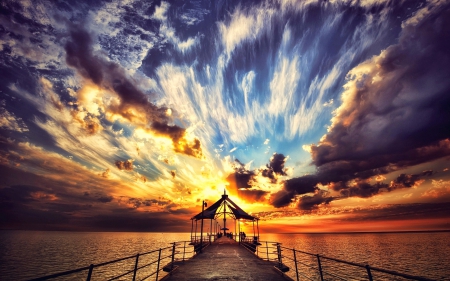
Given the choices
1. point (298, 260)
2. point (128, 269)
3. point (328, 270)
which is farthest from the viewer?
point (298, 260)

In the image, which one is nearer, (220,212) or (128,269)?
(220,212)

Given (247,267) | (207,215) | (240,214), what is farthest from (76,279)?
(247,267)

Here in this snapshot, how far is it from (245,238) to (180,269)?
78.4ft

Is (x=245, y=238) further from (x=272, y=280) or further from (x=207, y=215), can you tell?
(x=272, y=280)

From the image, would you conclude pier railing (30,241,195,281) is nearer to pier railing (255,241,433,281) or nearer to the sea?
the sea

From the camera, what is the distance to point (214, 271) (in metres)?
9.84

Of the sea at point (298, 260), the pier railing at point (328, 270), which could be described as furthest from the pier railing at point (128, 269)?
the pier railing at point (328, 270)

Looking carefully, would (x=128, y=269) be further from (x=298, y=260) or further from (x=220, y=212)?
(x=298, y=260)

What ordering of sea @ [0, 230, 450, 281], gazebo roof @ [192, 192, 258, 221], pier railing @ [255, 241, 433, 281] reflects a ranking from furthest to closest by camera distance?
sea @ [0, 230, 450, 281]
gazebo roof @ [192, 192, 258, 221]
pier railing @ [255, 241, 433, 281]

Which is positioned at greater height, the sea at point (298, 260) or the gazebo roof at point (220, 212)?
the gazebo roof at point (220, 212)

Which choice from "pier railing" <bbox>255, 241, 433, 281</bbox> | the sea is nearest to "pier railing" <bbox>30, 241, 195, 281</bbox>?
the sea

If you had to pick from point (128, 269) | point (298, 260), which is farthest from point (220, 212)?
point (298, 260)

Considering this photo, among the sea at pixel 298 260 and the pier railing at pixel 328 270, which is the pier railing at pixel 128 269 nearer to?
the sea at pixel 298 260

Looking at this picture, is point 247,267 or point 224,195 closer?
point 247,267
